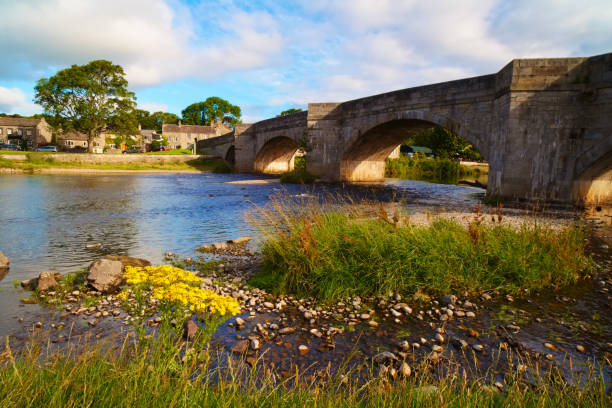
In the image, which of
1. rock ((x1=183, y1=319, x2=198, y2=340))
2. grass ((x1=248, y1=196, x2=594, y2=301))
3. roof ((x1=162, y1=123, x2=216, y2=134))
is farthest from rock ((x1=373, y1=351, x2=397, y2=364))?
roof ((x1=162, y1=123, x2=216, y2=134))

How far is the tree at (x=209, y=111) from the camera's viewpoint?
333 feet

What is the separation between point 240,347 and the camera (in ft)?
13.1

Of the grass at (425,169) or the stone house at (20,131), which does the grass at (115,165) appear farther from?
the stone house at (20,131)

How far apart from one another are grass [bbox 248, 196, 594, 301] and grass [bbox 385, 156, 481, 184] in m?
32.6

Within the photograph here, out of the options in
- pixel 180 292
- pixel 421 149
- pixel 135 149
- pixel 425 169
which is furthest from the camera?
pixel 135 149

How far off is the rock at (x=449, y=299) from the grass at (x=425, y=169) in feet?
111

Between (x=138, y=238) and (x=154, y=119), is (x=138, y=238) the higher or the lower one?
the lower one

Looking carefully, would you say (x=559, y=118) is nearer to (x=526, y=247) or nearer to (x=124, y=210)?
(x=526, y=247)

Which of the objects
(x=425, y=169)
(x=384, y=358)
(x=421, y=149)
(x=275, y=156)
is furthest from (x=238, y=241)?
(x=421, y=149)

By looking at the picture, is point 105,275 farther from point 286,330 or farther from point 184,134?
point 184,134

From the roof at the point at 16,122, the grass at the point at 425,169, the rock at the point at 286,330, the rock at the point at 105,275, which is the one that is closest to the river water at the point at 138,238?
the rock at the point at 286,330

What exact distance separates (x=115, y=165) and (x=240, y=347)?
149ft

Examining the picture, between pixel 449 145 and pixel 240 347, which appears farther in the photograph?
pixel 449 145

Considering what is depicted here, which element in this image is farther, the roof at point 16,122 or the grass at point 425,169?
the roof at point 16,122
